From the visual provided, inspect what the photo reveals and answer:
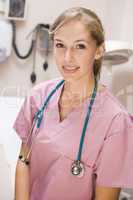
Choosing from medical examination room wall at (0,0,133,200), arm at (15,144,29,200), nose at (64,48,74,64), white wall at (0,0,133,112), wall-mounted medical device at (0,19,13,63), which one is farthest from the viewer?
white wall at (0,0,133,112)

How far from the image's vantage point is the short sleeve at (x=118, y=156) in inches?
37.9

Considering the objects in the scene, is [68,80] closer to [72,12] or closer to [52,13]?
[72,12]

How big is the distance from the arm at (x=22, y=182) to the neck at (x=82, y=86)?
0.31m

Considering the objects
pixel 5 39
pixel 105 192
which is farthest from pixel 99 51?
pixel 5 39

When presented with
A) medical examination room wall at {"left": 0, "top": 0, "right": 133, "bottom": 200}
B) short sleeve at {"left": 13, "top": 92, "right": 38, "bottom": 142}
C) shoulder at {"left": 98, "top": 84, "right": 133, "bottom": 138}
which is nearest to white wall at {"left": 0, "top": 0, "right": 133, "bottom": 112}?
medical examination room wall at {"left": 0, "top": 0, "right": 133, "bottom": 200}

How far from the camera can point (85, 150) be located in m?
0.99

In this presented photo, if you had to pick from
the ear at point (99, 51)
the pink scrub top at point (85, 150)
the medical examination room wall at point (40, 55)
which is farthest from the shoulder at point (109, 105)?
the medical examination room wall at point (40, 55)

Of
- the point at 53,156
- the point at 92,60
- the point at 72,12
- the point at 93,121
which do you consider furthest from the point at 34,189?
the point at 72,12

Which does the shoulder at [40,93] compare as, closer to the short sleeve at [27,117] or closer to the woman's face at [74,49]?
the short sleeve at [27,117]

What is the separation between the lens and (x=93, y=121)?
101cm

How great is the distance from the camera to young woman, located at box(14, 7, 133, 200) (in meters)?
0.94

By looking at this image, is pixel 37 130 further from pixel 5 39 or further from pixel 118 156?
pixel 5 39

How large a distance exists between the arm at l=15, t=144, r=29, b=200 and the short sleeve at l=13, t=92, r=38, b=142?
10 centimetres

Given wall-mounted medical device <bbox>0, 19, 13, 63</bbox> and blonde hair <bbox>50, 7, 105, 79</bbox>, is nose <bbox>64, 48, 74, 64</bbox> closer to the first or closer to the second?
blonde hair <bbox>50, 7, 105, 79</bbox>
